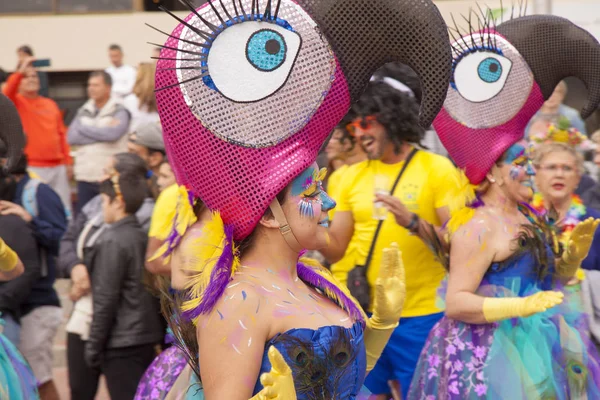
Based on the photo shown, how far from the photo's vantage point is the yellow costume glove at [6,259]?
13.8ft

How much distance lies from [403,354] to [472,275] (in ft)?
3.37

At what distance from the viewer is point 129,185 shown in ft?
17.6

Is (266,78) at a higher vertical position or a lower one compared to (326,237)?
higher

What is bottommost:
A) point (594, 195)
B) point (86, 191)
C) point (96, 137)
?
point (86, 191)

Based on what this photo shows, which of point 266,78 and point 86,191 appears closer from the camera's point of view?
point 266,78

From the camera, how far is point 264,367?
251cm

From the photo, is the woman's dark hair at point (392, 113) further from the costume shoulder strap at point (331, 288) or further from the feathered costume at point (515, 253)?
the costume shoulder strap at point (331, 288)

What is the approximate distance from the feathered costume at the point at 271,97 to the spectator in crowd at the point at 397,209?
2.27 m

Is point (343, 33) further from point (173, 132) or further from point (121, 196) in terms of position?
point (121, 196)

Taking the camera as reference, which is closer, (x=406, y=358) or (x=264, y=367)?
(x=264, y=367)

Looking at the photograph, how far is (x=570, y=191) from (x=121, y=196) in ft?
8.54

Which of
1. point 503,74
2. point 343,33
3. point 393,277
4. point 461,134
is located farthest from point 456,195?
point 343,33

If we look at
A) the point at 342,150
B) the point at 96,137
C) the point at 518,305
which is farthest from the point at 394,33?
the point at 96,137

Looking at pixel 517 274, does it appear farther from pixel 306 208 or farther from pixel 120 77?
pixel 120 77
